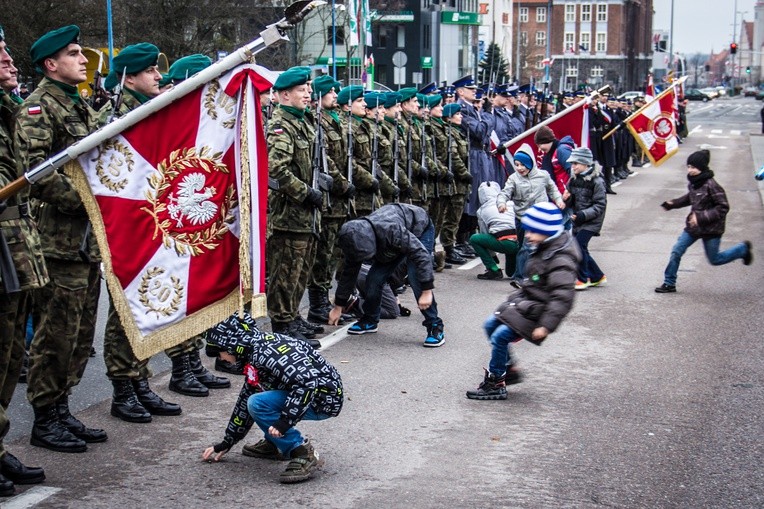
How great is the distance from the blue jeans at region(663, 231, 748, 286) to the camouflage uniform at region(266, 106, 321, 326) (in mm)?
4630

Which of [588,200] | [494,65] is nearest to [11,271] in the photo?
[588,200]

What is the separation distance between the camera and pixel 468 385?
845cm

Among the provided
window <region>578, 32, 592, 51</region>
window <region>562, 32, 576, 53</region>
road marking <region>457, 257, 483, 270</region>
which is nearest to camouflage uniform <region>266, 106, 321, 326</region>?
road marking <region>457, 257, 483, 270</region>

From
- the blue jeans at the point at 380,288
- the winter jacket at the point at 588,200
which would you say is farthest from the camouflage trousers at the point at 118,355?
the winter jacket at the point at 588,200

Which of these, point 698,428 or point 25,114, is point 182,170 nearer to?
point 25,114

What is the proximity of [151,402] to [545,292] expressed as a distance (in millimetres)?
2819

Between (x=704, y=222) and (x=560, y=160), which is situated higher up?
(x=560, y=160)

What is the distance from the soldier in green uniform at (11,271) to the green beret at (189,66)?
3226 millimetres

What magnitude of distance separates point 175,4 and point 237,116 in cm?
2924

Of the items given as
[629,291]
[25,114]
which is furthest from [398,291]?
[25,114]

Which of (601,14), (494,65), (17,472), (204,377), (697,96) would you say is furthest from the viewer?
(601,14)

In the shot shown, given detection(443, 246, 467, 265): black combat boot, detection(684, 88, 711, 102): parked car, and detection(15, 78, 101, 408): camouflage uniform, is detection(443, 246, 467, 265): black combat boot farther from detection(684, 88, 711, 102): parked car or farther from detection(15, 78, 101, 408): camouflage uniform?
detection(684, 88, 711, 102): parked car

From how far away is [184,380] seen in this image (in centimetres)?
814

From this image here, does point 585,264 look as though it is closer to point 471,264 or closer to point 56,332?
point 471,264
